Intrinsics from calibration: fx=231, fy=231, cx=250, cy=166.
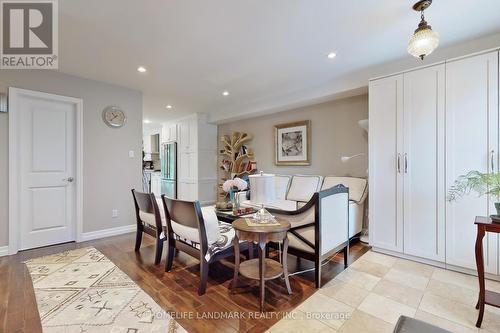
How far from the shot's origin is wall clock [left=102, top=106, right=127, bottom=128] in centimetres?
363

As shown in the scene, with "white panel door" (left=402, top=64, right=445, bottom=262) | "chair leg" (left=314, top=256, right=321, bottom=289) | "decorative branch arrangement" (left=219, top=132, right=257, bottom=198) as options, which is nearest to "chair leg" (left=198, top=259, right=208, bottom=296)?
"chair leg" (left=314, top=256, right=321, bottom=289)

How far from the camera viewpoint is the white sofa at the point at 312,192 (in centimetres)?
323

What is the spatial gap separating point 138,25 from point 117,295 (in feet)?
7.85

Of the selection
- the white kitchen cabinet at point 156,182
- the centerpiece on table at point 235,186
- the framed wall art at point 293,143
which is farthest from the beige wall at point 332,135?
the white kitchen cabinet at point 156,182

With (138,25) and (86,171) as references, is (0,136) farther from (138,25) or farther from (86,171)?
(138,25)

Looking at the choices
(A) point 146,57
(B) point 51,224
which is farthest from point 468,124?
(B) point 51,224

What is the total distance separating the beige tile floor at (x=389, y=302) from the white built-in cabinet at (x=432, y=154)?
0.34 meters

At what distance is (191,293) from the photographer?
A: 6.50ft

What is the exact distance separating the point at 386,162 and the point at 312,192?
1.22 meters

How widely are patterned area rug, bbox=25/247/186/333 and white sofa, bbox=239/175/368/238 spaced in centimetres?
157

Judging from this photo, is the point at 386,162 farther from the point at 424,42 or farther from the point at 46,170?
the point at 46,170

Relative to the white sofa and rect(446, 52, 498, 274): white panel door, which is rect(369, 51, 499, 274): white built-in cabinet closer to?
rect(446, 52, 498, 274): white panel door

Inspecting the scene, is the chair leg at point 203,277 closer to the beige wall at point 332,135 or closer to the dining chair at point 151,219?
the dining chair at point 151,219

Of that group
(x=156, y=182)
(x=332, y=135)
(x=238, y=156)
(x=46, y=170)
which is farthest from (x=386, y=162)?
(x=156, y=182)
